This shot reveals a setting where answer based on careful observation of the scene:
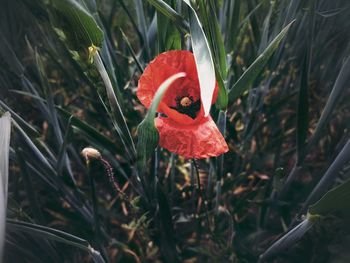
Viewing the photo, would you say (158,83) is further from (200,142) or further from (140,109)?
(140,109)

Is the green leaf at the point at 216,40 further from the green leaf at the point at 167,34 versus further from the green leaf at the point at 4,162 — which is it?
the green leaf at the point at 4,162

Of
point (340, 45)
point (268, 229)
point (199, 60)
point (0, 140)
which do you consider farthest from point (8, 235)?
point (340, 45)

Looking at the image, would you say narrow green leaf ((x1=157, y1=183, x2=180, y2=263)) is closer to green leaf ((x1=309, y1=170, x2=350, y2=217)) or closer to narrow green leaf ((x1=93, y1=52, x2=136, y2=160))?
narrow green leaf ((x1=93, y1=52, x2=136, y2=160))

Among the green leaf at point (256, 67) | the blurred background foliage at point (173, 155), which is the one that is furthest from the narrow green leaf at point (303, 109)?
the green leaf at point (256, 67)

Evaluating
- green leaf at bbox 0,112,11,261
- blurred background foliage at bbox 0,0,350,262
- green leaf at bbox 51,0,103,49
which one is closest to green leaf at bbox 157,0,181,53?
blurred background foliage at bbox 0,0,350,262

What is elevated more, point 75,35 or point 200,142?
point 75,35

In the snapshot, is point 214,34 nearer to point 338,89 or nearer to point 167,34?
point 167,34
